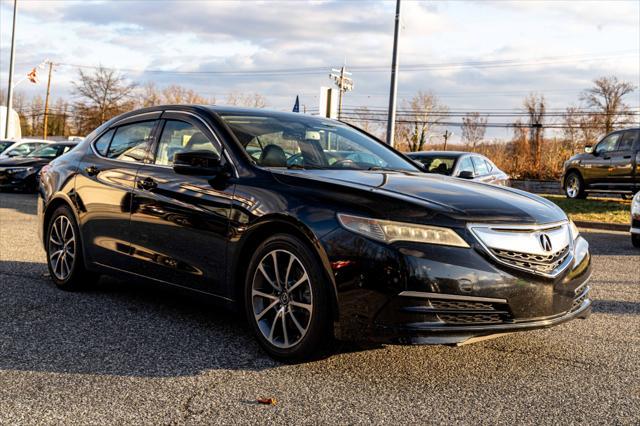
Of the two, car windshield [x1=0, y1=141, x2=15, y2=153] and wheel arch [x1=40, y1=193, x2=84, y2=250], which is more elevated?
car windshield [x1=0, y1=141, x2=15, y2=153]

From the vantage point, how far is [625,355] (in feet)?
15.3

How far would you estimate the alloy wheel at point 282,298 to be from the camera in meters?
4.21

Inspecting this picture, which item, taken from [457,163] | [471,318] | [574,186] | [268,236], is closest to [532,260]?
[471,318]

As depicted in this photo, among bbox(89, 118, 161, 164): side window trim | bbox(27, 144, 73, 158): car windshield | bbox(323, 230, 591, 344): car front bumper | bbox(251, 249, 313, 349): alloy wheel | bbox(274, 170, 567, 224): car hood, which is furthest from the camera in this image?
bbox(27, 144, 73, 158): car windshield

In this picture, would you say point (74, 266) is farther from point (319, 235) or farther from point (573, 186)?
point (573, 186)

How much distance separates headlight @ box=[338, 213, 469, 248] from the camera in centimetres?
387

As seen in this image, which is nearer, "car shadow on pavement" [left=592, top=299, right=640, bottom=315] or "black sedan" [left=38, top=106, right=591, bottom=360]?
"black sedan" [left=38, top=106, right=591, bottom=360]

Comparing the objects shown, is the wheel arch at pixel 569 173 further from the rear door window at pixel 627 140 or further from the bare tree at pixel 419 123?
the bare tree at pixel 419 123

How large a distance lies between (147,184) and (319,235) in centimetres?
183

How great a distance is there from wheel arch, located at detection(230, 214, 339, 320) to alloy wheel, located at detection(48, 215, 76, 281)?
88.5 inches

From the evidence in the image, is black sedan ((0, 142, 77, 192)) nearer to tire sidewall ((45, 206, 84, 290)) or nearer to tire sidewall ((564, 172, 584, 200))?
tire sidewall ((564, 172, 584, 200))

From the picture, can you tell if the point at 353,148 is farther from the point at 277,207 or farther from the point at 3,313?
the point at 3,313

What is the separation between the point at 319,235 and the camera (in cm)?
404

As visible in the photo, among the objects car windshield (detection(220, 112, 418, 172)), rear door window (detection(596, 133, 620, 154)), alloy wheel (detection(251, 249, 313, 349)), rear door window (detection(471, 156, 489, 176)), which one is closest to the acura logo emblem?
alloy wheel (detection(251, 249, 313, 349))
